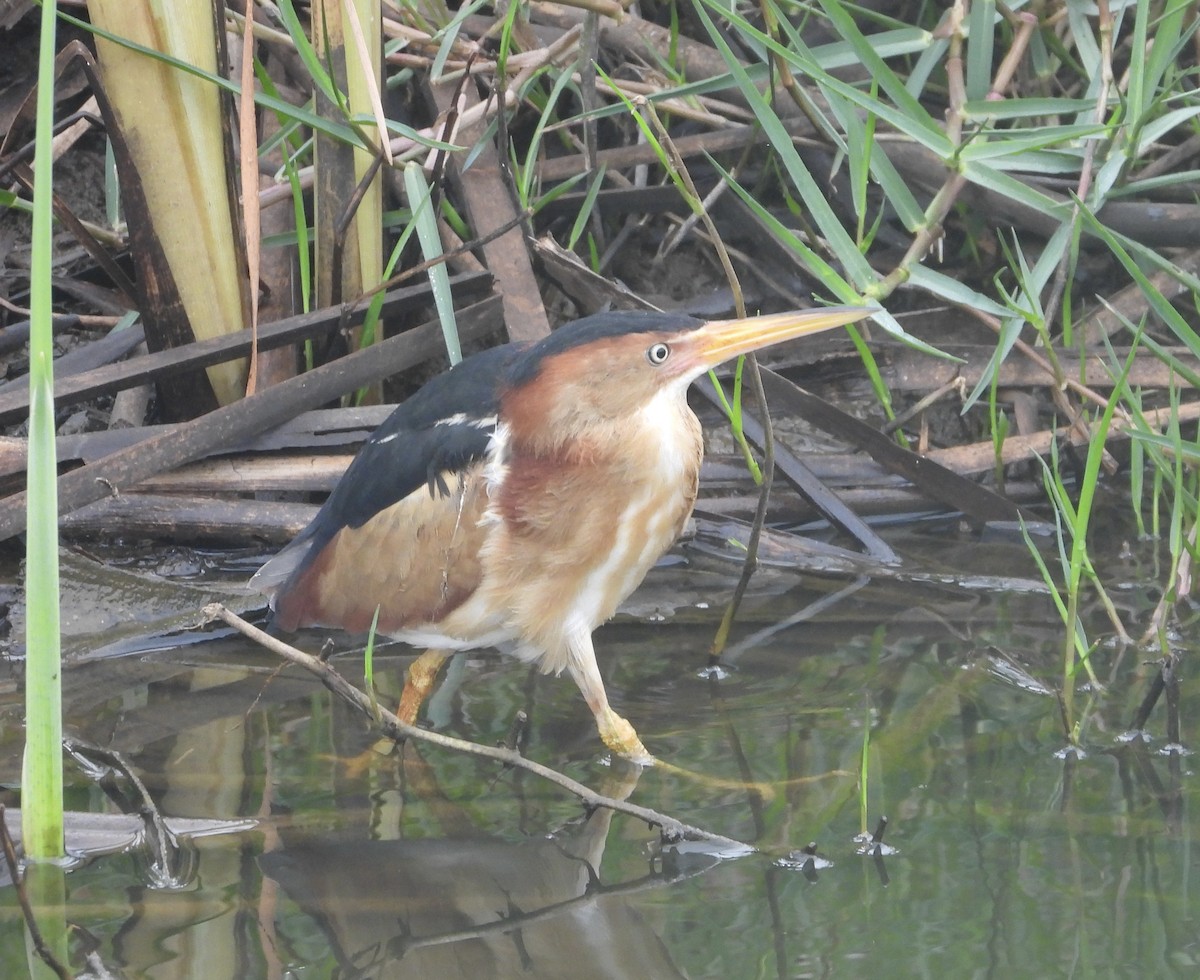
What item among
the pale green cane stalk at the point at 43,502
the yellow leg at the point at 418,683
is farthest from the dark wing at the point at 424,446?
the pale green cane stalk at the point at 43,502

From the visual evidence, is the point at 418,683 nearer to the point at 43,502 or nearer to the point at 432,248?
the point at 432,248

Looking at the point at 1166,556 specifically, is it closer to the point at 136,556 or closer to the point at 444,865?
the point at 444,865

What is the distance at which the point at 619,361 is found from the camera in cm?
234

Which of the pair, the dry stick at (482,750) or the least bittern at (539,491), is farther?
the least bittern at (539,491)

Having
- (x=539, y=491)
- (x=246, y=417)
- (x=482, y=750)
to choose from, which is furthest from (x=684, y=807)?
(x=246, y=417)

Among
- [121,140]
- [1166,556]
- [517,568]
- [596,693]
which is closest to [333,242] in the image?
[121,140]

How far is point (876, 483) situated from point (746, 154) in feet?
2.70

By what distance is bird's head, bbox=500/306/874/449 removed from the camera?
2.28 m

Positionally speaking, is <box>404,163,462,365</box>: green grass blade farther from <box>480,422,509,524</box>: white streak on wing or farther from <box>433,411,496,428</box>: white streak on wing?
<box>480,422,509,524</box>: white streak on wing

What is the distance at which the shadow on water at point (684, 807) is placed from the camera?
1.79m

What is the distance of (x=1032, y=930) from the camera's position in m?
1.79

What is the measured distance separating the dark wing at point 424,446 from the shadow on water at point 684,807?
35 centimetres

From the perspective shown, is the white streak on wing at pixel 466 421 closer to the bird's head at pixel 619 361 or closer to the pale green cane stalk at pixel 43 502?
the bird's head at pixel 619 361

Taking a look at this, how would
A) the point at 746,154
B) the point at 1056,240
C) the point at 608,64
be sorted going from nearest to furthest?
the point at 1056,240, the point at 746,154, the point at 608,64
